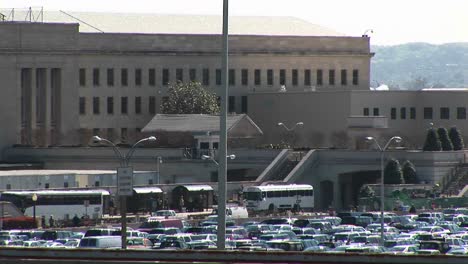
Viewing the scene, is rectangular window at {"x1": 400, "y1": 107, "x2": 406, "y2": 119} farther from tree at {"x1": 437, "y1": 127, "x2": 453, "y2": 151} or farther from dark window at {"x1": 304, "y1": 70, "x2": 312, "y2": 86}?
tree at {"x1": 437, "y1": 127, "x2": 453, "y2": 151}

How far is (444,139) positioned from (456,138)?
7.59ft

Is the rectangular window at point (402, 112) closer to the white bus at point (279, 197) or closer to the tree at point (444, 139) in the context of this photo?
the tree at point (444, 139)

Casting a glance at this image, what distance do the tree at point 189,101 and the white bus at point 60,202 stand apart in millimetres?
42710

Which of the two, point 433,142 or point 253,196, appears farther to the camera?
point 433,142

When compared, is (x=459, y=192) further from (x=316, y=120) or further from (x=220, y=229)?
(x=220, y=229)

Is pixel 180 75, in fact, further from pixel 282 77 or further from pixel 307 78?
pixel 307 78

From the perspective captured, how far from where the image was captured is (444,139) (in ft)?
466

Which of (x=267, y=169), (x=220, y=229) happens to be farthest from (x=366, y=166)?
(x=220, y=229)

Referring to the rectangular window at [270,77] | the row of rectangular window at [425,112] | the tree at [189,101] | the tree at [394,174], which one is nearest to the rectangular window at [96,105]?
the tree at [189,101]

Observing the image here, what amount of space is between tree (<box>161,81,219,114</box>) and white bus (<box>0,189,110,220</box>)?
42710 millimetres

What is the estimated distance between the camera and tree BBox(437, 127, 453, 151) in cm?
14100

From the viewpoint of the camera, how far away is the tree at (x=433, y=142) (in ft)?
459

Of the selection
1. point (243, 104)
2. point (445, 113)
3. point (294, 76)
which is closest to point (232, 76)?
point (243, 104)

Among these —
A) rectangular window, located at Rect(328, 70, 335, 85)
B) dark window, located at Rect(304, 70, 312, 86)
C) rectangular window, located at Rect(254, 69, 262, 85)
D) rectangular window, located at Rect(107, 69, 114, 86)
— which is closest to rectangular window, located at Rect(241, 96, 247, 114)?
rectangular window, located at Rect(254, 69, 262, 85)
